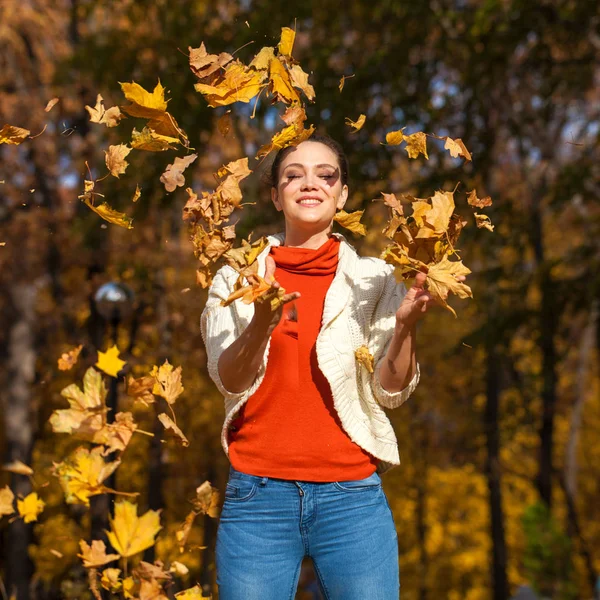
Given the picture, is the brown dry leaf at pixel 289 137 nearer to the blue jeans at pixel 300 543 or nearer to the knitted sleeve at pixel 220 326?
the knitted sleeve at pixel 220 326

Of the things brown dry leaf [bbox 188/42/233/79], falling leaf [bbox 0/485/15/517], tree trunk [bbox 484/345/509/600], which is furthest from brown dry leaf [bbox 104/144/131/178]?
tree trunk [bbox 484/345/509/600]

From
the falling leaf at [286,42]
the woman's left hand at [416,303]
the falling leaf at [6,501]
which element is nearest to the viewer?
the woman's left hand at [416,303]

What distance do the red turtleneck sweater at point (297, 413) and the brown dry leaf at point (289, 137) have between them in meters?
0.28

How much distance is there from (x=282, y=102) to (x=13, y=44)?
39.6ft

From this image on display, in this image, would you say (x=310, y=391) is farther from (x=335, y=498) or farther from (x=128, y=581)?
(x=128, y=581)

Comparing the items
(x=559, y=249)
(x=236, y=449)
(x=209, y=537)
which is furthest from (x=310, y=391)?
(x=559, y=249)

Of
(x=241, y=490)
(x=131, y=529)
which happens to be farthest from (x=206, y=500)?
(x=241, y=490)

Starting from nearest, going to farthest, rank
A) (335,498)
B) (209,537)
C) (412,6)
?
(335,498) < (412,6) < (209,537)

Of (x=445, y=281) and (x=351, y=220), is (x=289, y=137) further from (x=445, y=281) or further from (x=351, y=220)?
(x=445, y=281)

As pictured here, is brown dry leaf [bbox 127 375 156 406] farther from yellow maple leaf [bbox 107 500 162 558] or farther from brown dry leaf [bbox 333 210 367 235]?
brown dry leaf [bbox 333 210 367 235]

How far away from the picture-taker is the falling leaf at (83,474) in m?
2.34

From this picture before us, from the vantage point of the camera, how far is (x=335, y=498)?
6.53 feet

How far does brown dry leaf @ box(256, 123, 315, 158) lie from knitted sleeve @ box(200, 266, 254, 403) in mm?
351

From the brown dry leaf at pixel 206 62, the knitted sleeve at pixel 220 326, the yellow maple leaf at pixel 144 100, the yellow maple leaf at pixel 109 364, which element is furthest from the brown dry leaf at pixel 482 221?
the yellow maple leaf at pixel 109 364
